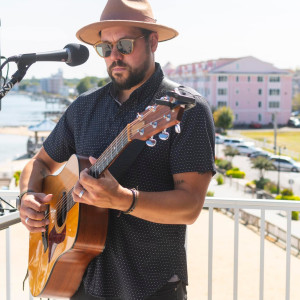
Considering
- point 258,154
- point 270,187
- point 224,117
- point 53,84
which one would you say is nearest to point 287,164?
point 258,154

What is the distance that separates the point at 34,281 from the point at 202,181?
2.94 ft

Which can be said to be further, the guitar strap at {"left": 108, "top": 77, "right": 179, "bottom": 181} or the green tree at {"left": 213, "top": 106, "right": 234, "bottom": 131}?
the green tree at {"left": 213, "top": 106, "right": 234, "bottom": 131}

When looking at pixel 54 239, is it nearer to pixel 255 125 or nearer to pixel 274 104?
pixel 255 125

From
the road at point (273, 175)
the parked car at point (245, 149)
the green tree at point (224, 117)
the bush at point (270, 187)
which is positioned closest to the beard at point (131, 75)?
the bush at point (270, 187)

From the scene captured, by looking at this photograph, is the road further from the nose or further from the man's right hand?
the nose

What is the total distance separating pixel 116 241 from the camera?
1772mm

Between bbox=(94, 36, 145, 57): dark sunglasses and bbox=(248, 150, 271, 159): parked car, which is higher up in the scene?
bbox=(94, 36, 145, 57): dark sunglasses

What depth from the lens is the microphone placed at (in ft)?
6.34

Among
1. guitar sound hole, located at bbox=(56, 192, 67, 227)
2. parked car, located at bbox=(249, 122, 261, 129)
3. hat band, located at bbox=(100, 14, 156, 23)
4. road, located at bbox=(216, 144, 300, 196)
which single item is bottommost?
parked car, located at bbox=(249, 122, 261, 129)

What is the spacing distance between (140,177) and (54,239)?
0.48 m

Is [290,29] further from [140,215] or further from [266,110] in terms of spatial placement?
[140,215]

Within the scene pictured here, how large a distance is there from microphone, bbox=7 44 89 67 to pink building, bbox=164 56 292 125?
51.1 metres

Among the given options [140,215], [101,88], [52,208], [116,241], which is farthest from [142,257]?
[101,88]

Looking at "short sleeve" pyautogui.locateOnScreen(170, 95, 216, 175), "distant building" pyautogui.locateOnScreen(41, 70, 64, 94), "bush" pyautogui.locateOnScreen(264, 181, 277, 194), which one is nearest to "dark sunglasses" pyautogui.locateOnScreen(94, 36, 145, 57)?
"short sleeve" pyautogui.locateOnScreen(170, 95, 216, 175)
